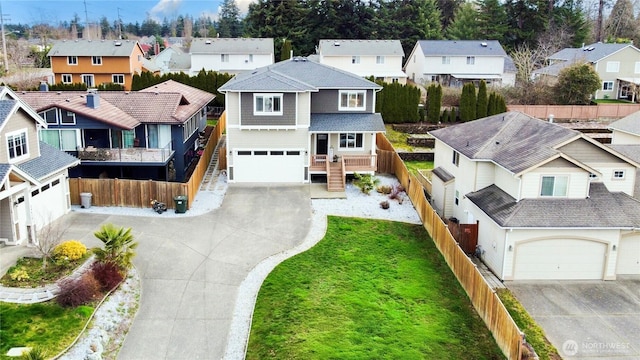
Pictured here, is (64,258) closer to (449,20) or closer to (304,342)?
(304,342)

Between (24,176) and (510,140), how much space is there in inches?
873

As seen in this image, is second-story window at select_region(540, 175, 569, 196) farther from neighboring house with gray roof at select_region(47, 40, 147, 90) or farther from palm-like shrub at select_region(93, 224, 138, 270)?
neighboring house with gray roof at select_region(47, 40, 147, 90)

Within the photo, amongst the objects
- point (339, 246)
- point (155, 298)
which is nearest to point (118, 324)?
point (155, 298)

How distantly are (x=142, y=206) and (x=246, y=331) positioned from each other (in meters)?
13.1

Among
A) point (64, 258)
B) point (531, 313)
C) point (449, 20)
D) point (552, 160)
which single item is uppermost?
point (449, 20)

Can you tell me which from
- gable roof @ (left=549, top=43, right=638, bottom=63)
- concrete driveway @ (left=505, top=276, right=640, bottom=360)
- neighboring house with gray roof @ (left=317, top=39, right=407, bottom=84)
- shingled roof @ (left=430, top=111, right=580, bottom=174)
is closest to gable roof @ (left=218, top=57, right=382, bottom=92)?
shingled roof @ (left=430, top=111, right=580, bottom=174)

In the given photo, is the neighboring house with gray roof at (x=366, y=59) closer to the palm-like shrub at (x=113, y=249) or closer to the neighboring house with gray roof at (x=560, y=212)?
the neighboring house with gray roof at (x=560, y=212)

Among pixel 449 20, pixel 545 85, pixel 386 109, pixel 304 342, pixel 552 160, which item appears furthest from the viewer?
pixel 449 20

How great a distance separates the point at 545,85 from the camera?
56250 mm

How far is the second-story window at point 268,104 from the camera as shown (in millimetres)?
33969

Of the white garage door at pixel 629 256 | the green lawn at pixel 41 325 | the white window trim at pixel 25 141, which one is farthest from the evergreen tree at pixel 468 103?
the green lawn at pixel 41 325

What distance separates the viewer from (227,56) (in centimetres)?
6297

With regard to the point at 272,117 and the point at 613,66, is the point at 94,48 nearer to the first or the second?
the point at 272,117

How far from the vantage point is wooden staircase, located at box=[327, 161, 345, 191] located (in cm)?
3438
